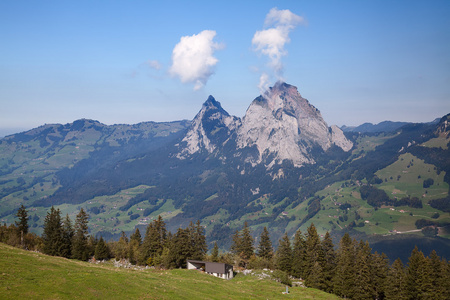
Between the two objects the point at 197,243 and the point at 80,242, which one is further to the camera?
the point at 197,243

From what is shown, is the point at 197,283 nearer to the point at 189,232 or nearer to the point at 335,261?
the point at 189,232

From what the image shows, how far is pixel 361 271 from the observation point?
88.3m

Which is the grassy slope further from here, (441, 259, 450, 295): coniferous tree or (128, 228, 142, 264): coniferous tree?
(441, 259, 450, 295): coniferous tree

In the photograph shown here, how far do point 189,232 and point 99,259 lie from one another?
30.2m

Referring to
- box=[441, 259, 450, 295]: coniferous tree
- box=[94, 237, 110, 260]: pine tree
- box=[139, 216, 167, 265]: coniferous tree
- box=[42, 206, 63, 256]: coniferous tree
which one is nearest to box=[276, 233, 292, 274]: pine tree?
box=[139, 216, 167, 265]: coniferous tree

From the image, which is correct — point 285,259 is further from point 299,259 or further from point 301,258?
point 301,258

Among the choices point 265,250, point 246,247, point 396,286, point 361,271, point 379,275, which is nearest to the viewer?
point 396,286

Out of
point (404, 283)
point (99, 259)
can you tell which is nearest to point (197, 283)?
point (99, 259)

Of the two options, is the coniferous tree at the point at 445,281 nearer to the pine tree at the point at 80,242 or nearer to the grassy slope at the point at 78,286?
the grassy slope at the point at 78,286

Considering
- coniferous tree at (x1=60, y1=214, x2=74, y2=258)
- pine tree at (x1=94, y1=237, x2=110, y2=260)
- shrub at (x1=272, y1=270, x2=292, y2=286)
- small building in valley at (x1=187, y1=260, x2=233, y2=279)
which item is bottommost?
shrub at (x1=272, y1=270, x2=292, y2=286)

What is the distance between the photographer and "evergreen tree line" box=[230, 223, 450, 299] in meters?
84.2

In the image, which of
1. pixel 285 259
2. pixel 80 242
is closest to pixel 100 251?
pixel 80 242

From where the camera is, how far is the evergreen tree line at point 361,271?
84188 mm

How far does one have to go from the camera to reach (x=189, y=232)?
4274 inches
